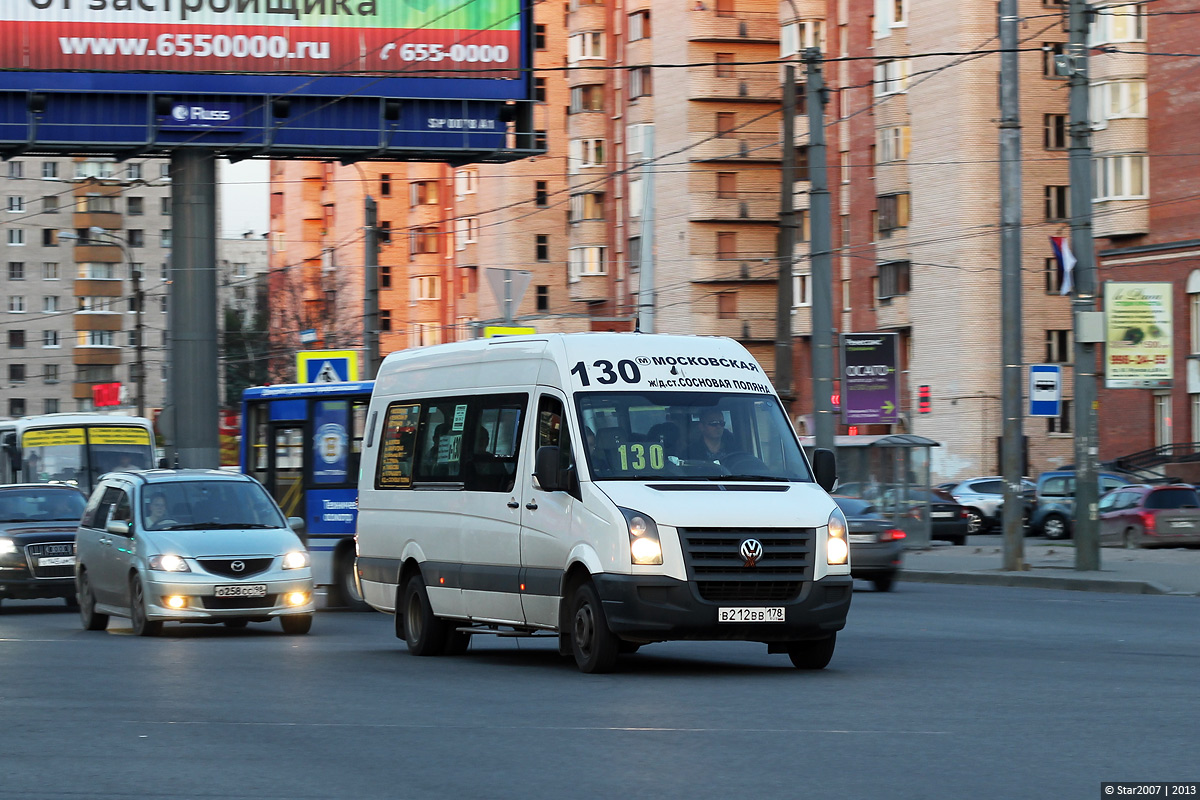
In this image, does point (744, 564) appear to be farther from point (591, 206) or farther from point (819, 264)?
point (591, 206)

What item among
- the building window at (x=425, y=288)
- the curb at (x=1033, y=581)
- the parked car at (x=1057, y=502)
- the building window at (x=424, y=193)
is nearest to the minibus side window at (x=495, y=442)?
the curb at (x=1033, y=581)

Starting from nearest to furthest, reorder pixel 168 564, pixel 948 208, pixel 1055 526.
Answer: pixel 168 564, pixel 1055 526, pixel 948 208

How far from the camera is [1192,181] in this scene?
58.2 metres

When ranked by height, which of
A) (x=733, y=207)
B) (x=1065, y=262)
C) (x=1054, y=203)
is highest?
(x=733, y=207)

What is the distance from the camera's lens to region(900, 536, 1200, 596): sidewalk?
25969 mm

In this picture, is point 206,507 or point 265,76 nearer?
point 206,507

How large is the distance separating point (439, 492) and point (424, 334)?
293 feet

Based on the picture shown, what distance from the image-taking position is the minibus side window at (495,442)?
14586 millimetres

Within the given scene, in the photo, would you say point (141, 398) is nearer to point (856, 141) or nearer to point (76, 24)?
point (76, 24)

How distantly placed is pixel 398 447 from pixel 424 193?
8911 centimetres

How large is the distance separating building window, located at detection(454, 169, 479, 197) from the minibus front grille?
79970mm

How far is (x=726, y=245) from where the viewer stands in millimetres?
77875

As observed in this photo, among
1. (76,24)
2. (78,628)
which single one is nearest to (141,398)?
(76,24)

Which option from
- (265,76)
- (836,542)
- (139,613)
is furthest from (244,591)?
(265,76)
